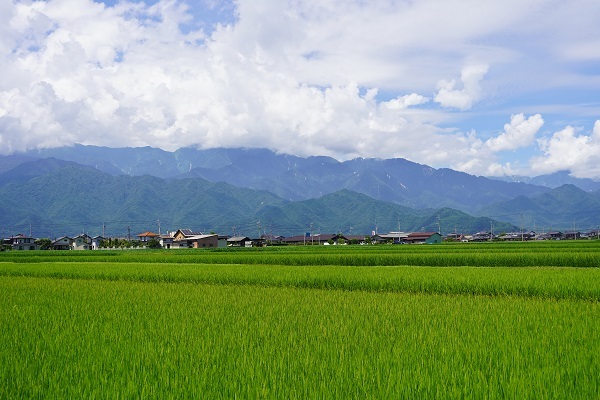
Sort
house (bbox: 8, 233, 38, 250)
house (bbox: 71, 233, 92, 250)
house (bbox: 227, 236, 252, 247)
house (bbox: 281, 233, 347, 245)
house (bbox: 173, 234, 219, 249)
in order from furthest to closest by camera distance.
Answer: house (bbox: 281, 233, 347, 245) < house (bbox: 227, 236, 252, 247) < house (bbox: 71, 233, 92, 250) < house (bbox: 173, 234, 219, 249) < house (bbox: 8, 233, 38, 250)

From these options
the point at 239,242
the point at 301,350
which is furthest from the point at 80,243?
the point at 301,350

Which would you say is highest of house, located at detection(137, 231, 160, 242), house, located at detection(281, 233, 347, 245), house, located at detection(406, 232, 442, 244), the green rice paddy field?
house, located at detection(137, 231, 160, 242)

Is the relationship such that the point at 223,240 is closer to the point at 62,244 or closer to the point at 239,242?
the point at 239,242

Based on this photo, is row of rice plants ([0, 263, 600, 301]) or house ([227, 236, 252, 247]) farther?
house ([227, 236, 252, 247])

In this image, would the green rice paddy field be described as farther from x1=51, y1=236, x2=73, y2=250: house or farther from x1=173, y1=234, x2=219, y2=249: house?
x1=51, y1=236, x2=73, y2=250: house

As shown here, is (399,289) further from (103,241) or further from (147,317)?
(103,241)

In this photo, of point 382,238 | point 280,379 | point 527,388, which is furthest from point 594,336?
point 382,238

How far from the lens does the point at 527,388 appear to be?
5.30 meters

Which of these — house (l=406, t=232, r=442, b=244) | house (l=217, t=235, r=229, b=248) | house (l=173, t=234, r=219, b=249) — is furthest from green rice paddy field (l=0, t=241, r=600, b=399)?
house (l=406, t=232, r=442, b=244)

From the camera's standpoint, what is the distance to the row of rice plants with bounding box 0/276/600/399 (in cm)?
535

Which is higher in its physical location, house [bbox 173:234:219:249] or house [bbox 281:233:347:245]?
house [bbox 173:234:219:249]

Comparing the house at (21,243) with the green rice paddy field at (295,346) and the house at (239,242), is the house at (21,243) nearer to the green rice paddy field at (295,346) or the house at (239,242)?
the house at (239,242)

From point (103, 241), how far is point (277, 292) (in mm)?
130331

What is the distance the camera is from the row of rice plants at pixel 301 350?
17.6 ft
